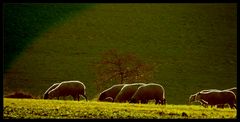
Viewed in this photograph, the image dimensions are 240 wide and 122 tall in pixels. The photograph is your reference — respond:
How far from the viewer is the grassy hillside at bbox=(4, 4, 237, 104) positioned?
3412 cm

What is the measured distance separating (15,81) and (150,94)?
1205 centimetres

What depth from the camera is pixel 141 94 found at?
74.4ft

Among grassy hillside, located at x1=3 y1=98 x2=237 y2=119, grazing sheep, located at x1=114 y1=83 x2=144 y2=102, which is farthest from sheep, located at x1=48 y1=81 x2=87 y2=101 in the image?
grassy hillside, located at x1=3 y1=98 x2=237 y2=119

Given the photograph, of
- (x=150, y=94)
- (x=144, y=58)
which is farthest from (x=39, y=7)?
(x=150, y=94)

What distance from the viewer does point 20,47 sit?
3650 centimetres

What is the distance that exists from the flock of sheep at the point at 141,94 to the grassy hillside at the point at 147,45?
750cm

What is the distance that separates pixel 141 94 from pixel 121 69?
31.1 feet

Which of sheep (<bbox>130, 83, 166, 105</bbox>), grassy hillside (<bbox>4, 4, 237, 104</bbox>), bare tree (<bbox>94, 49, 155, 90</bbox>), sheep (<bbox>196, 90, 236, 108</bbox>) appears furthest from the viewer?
grassy hillside (<bbox>4, 4, 237, 104</bbox>)

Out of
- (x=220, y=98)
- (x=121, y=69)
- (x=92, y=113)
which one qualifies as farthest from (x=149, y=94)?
(x=121, y=69)

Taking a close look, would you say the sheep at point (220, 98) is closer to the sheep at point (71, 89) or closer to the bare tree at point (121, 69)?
the sheep at point (71, 89)

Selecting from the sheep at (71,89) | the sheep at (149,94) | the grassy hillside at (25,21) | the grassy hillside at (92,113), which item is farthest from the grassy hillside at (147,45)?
the grassy hillside at (92,113)

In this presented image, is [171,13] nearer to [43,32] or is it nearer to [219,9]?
[219,9]

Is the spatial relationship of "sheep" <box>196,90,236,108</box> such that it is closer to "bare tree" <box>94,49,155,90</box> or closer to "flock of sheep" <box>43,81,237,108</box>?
"flock of sheep" <box>43,81,237,108</box>

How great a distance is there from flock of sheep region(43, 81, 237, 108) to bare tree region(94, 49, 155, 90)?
6184 mm
